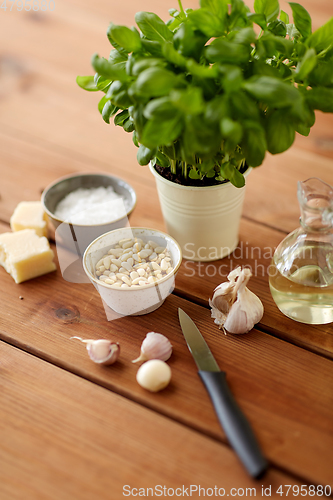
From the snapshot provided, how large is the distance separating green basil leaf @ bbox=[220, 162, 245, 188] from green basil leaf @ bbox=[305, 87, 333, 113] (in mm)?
163

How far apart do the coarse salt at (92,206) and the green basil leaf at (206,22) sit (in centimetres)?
40

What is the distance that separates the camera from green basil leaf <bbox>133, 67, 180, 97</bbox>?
62 cm

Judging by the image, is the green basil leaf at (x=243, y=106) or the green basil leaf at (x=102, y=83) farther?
the green basil leaf at (x=102, y=83)

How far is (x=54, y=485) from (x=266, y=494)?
0.92ft

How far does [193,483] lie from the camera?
2.07 feet

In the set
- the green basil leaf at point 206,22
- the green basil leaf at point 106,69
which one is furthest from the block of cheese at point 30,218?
the green basil leaf at point 206,22

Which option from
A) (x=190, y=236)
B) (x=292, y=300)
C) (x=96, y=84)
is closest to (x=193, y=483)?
(x=292, y=300)

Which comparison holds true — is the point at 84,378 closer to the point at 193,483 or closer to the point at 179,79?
the point at 193,483

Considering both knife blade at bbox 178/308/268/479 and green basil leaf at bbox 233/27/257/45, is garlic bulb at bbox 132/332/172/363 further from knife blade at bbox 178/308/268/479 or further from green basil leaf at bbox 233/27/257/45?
green basil leaf at bbox 233/27/257/45

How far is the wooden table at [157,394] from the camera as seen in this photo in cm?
64

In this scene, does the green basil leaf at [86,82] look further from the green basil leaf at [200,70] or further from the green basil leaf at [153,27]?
the green basil leaf at [200,70]

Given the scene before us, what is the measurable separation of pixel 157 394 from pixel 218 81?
483 millimetres

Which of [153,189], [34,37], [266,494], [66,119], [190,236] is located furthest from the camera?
[34,37]

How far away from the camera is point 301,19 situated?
752mm
